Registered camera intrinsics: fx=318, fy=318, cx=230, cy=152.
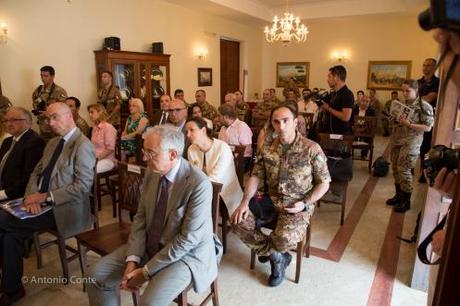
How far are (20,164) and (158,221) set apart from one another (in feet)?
4.57

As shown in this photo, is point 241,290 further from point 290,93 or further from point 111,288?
point 290,93

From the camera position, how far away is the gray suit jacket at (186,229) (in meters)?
1.60

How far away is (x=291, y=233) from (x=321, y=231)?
3.58ft

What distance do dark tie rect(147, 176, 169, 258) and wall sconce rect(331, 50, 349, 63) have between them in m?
8.66

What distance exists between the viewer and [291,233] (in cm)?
214

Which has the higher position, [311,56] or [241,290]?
[311,56]

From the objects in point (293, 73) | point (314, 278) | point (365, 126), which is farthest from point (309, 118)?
point (293, 73)

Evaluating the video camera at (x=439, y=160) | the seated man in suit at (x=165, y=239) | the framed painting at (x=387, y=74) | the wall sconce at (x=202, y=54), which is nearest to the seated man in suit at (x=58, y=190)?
the seated man in suit at (x=165, y=239)

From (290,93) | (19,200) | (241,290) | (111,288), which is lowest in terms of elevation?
(241,290)

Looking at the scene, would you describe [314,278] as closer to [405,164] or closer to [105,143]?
[405,164]

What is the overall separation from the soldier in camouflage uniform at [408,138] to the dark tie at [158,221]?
8.82 feet

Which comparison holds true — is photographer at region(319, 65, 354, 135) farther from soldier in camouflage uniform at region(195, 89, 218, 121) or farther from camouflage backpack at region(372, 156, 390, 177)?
soldier in camouflage uniform at region(195, 89, 218, 121)

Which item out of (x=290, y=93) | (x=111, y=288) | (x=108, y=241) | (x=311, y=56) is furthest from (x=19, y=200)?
(x=311, y=56)

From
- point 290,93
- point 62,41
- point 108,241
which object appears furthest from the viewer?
point 290,93
